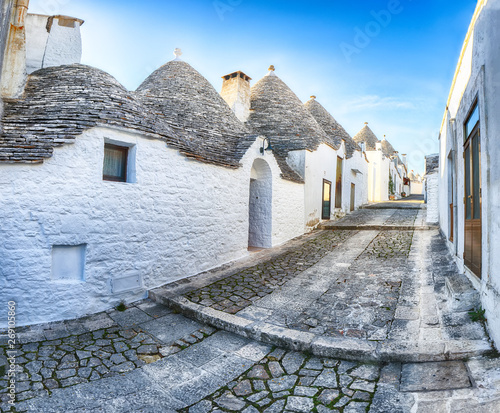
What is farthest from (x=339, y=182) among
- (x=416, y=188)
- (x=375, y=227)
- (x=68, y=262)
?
(x=416, y=188)

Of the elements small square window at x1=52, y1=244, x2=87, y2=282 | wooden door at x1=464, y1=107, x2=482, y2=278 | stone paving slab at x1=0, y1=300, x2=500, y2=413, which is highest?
wooden door at x1=464, y1=107, x2=482, y2=278

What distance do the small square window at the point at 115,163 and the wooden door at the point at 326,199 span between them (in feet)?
33.6

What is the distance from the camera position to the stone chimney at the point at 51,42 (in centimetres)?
691

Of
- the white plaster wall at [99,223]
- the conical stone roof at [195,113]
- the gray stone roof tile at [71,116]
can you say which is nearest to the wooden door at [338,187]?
the conical stone roof at [195,113]

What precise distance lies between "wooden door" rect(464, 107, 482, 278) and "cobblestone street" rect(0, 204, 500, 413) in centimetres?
65

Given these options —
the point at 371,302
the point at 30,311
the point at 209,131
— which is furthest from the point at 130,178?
the point at 371,302

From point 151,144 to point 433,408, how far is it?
5.41 metres

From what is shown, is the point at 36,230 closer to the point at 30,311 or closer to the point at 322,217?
the point at 30,311

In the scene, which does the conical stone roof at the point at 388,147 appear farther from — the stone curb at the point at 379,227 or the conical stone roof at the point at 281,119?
the stone curb at the point at 379,227

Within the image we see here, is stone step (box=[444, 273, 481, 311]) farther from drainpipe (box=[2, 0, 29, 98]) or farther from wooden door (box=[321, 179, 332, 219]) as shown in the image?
wooden door (box=[321, 179, 332, 219])

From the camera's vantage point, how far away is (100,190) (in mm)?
4930

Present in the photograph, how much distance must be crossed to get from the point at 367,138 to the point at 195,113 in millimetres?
25010

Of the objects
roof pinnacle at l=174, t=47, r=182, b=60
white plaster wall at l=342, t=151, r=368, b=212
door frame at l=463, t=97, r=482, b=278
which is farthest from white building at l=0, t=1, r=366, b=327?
white plaster wall at l=342, t=151, r=368, b=212

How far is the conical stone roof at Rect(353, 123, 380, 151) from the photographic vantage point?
28.9 meters
